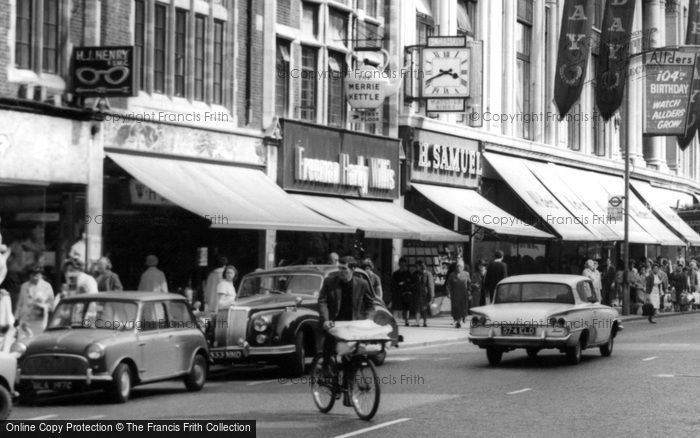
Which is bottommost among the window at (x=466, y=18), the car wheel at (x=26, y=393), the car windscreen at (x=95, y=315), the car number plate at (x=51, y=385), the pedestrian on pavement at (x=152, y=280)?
the car wheel at (x=26, y=393)

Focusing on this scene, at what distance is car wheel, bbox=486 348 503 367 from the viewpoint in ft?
73.7

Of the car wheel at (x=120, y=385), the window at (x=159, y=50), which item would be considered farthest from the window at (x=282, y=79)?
the car wheel at (x=120, y=385)

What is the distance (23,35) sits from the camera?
2430 cm

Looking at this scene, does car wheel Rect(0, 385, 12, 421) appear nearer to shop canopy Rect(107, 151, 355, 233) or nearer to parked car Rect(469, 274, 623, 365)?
parked car Rect(469, 274, 623, 365)

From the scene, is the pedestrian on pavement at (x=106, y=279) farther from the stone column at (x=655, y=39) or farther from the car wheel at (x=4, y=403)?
the stone column at (x=655, y=39)

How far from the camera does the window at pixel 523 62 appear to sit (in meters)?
48.4

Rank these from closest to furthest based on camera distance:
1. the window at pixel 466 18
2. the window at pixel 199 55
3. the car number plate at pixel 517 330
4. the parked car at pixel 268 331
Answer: the parked car at pixel 268 331
the car number plate at pixel 517 330
the window at pixel 199 55
the window at pixel 466 18

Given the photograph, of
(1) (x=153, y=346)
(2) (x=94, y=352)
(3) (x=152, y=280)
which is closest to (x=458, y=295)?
(3) (x=152, y=280)

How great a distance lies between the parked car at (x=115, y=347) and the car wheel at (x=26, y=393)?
0.04ft

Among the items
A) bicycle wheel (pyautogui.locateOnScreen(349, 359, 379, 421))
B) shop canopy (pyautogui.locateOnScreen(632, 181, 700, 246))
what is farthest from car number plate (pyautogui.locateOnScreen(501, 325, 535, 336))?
shop canopy (pyautogui.locateOnScreen(632, 181, 700, 246))

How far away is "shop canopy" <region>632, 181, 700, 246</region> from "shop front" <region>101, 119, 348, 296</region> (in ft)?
95.2

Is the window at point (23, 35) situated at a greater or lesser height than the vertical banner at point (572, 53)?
lesser

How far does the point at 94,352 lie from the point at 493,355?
Result: 8.17 meters

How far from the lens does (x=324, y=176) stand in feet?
112
